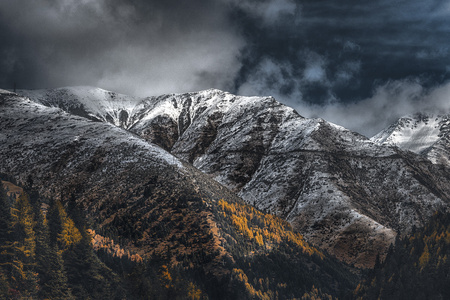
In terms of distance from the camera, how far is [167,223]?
130 m

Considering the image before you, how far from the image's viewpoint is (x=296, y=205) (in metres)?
187

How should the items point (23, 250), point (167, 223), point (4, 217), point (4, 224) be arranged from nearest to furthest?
point (23, 250)
point (4, 224)
point (4, 217)
point (167, 223)

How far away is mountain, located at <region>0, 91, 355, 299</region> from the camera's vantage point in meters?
117

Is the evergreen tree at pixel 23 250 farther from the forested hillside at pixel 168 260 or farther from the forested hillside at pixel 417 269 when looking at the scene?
the forested hillside at pixel 417 269

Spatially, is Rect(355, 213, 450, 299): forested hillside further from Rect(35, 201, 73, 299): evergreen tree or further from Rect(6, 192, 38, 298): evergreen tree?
Rect(6, 192, 38, 298): evergreen tree

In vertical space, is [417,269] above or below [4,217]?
below

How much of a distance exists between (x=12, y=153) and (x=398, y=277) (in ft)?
580

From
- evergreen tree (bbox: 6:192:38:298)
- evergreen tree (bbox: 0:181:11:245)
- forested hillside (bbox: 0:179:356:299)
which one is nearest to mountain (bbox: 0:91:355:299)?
forested hillside (bbox: 0:179:356:299)

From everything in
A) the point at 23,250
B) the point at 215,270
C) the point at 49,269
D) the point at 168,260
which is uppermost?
the point at 23,250

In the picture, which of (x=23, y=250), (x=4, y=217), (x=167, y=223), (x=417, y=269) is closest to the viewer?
(x=23, y=250)

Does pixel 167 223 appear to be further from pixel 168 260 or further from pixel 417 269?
pixel 417 269

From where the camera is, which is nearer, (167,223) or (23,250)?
(23,250)

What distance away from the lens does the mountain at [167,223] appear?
116938 mm

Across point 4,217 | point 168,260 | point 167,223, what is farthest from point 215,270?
point 4,217
